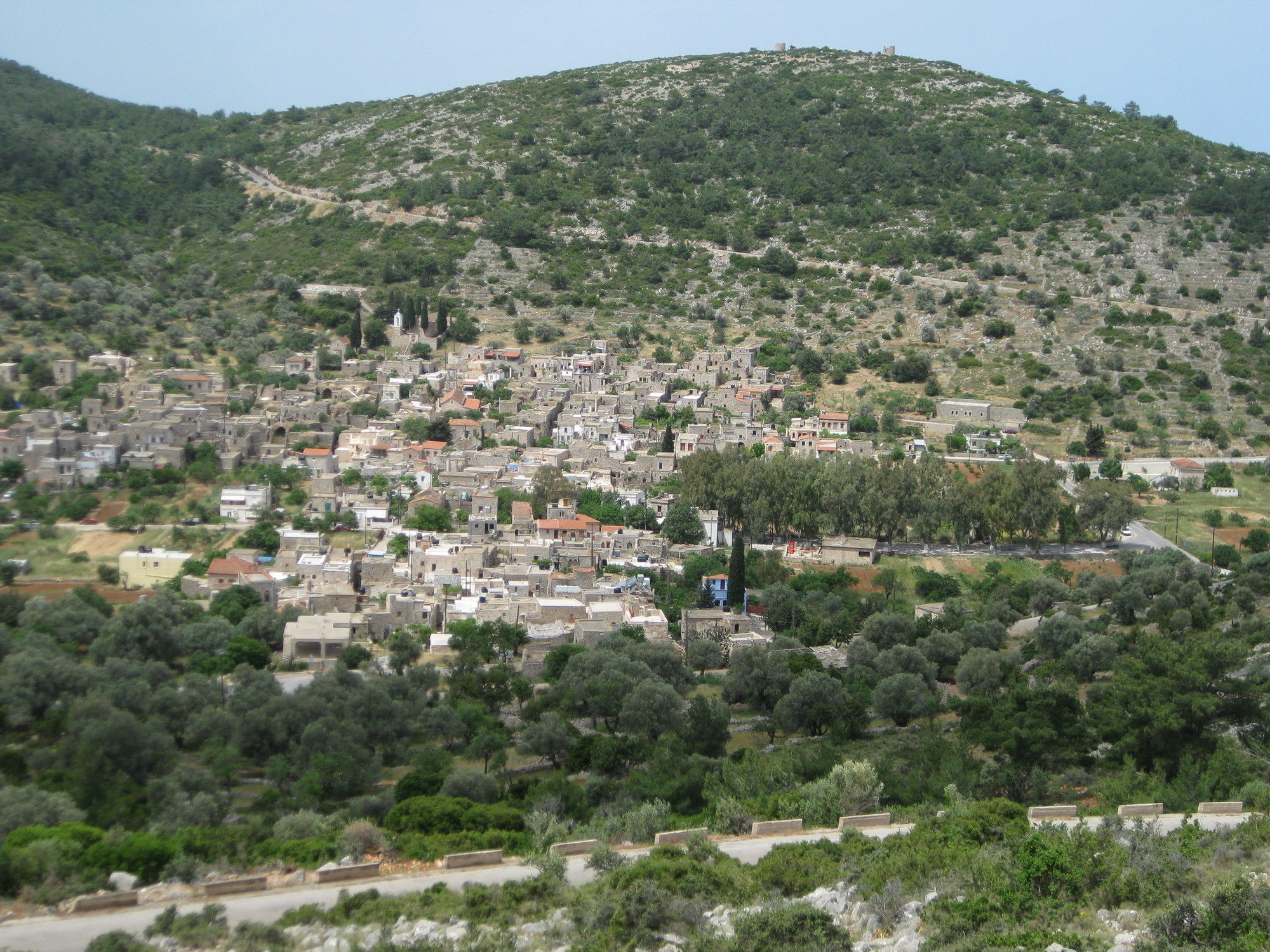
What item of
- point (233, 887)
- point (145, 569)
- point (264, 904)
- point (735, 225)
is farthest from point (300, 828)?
point (735, 225)

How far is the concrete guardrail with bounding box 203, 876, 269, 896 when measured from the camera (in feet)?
34.8

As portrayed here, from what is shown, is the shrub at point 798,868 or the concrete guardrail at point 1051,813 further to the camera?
the concrete guardrail at point 1051,813

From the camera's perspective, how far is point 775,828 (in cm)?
1255

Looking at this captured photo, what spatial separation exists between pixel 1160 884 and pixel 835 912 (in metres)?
2.38

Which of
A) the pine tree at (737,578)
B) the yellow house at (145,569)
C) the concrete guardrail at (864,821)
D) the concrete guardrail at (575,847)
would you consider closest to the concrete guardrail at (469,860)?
the concrete guardrail at (575,847)

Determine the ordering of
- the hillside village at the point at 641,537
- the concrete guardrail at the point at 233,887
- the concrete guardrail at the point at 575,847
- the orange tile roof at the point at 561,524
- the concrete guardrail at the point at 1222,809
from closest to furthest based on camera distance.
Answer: the concrete guardrail at the point at 233,887 < the hillside village at the point at 641,537 < the concrete guardrail at the point at 575,847 < the concrete guardrail at the point at 1222,809 < the orange tile roof at the point at 561,524

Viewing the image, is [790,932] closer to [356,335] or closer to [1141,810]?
[1141,810]

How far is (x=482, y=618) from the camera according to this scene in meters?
21.9

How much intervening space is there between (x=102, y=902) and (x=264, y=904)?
1.26 metres

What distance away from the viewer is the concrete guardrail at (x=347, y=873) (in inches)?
431

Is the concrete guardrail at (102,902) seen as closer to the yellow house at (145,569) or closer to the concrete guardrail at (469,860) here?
the concrete guardrail at (469,860)

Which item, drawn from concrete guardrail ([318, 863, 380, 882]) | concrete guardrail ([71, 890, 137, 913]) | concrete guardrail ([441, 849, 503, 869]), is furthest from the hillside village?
concrete guardrail ([441, 849, 503, 869])

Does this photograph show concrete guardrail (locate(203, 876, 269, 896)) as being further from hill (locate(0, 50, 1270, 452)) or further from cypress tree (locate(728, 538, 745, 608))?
Result: hill (locate(0, 50, 1270, 452))

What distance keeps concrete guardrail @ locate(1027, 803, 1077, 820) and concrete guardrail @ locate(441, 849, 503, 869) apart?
16.9 feet
